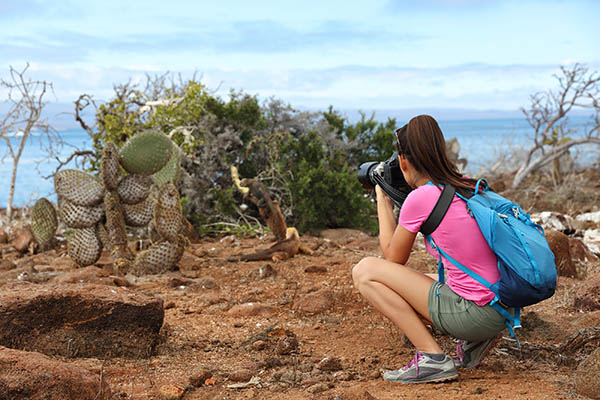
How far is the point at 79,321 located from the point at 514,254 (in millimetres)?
2354

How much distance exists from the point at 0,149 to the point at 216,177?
358cm

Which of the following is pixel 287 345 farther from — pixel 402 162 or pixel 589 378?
pixel 589 378

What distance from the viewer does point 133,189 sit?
5.98m

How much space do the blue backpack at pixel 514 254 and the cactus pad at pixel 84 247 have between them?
4188 mm

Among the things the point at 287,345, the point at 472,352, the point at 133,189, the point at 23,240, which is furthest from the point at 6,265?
the point at 472,352

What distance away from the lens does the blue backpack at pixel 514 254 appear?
110 inches

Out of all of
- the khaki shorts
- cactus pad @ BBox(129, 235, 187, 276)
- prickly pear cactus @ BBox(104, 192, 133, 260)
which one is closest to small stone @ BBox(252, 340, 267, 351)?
the khaki shorts

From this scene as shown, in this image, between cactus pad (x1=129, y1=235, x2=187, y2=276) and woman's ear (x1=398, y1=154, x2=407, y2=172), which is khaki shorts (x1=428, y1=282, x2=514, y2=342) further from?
cactus pad (x1=129, y1=235, x2=187, y2=276)

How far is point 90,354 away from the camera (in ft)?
11.4

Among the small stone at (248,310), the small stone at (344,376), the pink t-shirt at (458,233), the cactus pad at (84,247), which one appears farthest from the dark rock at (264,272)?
the pink t-shirt at (458,233)

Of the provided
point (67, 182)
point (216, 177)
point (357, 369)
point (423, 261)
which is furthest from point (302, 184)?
point (357, 369)

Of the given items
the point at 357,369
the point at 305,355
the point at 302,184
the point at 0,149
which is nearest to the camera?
the point at 357,369

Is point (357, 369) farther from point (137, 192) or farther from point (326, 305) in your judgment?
point (137, 192)

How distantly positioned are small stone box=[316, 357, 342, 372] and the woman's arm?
66cm
